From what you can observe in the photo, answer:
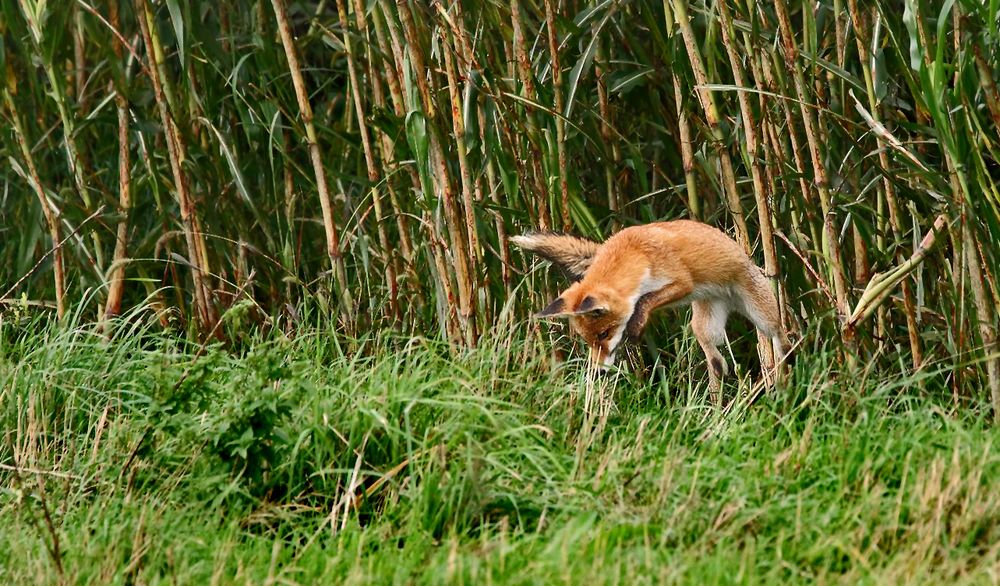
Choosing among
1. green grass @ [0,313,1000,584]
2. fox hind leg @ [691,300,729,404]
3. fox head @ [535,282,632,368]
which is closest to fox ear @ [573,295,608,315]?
fox head @ [535,282,632,368]

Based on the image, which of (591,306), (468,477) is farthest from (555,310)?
(468,477)

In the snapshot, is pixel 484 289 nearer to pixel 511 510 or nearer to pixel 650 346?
pixel 650 346

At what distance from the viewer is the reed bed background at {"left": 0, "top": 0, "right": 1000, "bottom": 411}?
4.25 m

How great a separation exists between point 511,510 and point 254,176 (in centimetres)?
286

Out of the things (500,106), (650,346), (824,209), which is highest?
(500,106)

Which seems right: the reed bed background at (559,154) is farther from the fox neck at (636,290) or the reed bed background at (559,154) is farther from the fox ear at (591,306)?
the fox ear at (591,306)

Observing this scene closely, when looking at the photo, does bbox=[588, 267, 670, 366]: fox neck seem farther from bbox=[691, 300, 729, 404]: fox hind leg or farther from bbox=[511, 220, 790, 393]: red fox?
bbox=[691, 300, 729, 404]: fox hind leg

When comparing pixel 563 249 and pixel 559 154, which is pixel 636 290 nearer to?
pixel 563 249

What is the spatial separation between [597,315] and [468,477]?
86 cm

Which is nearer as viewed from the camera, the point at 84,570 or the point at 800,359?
the point at 84,570

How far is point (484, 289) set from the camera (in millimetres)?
4773

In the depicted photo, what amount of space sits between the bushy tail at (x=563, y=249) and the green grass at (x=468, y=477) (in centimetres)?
29

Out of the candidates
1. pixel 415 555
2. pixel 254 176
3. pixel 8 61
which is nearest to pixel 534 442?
pixel 415 555

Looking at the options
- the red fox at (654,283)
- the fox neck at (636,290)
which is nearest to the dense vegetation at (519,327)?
the red fox at (654,283)
